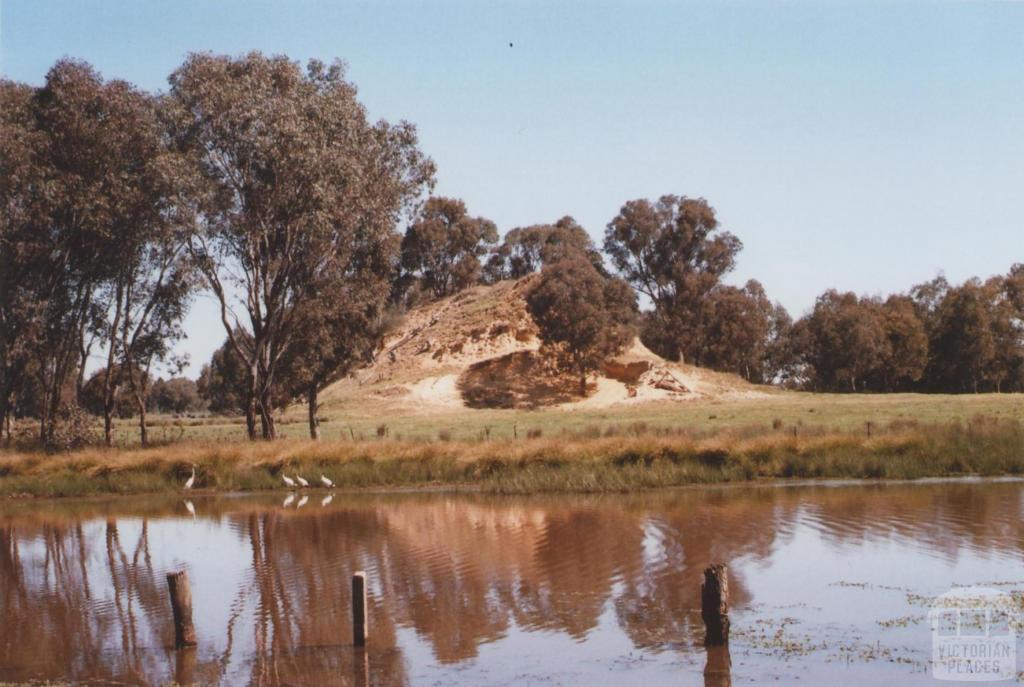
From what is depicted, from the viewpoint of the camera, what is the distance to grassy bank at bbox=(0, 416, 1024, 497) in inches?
1374

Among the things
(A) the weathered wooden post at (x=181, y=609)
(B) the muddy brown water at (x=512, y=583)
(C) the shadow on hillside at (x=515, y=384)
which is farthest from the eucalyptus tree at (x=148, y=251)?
(C) the shadow on hillside at (x=515, y=384)

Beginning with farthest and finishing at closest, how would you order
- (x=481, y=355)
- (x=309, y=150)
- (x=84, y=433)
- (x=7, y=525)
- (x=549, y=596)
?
(x=481, y=355)
(x=84, y=433)
(x=309, y=150)
(x=7, y=525)
(x=549, y=596)

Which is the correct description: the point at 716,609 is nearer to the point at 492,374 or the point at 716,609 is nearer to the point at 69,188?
the point at 69,188

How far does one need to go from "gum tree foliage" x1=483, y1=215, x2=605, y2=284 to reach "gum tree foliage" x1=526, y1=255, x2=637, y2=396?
35.3 meters

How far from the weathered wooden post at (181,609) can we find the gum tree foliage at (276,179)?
87.7 feet

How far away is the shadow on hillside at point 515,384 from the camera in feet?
285

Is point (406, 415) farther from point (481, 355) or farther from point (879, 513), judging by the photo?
point (879, 513)

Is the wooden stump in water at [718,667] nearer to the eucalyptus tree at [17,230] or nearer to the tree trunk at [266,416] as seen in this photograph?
the tree trunk at [266,416]

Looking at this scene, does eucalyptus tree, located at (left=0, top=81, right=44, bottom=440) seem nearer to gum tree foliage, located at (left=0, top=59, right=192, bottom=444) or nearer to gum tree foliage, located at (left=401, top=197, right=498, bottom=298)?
gum tree foliage, located at (left=0, top=59, right=192, bottom=444)

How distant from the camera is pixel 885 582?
2003 centimetres

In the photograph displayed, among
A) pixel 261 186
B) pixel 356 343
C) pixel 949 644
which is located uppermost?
pixel 261 186

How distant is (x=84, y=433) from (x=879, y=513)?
3110 centimetres

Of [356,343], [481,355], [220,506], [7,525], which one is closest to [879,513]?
[220,506]

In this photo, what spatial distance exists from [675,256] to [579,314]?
37340 millimetres
